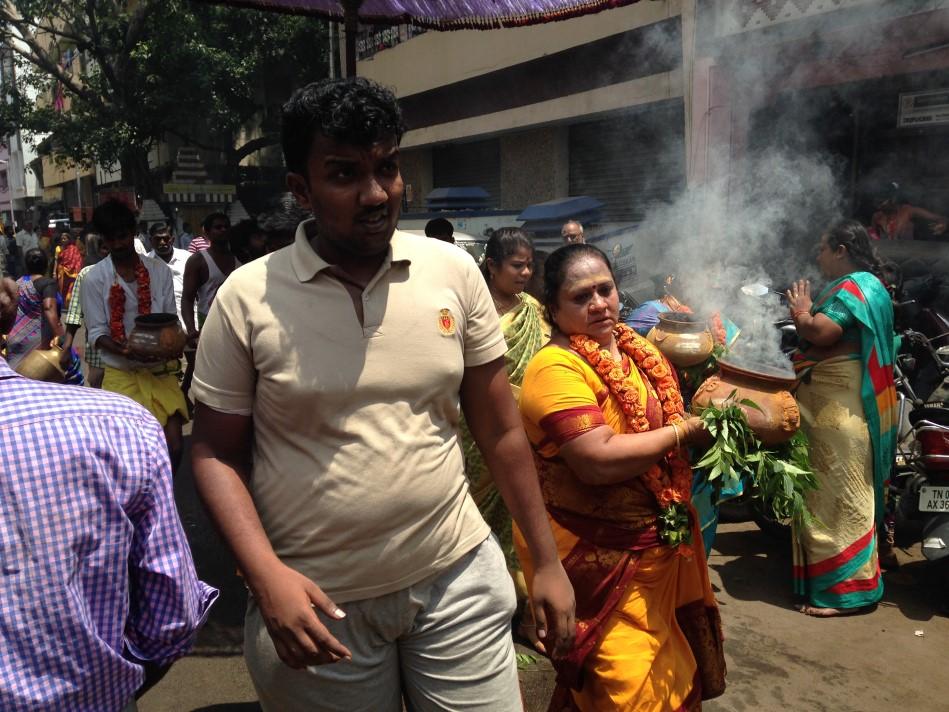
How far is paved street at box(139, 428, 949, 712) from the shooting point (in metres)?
3.36

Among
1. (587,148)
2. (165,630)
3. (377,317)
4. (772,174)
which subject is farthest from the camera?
(587,148)

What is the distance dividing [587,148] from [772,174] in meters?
3.99

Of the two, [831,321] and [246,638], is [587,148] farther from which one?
[246,638]

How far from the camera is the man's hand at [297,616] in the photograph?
1.60 meters

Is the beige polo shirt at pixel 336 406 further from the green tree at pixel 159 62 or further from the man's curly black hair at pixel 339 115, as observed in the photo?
the green tree at pixel 159 62

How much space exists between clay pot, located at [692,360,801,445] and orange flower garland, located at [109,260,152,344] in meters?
3.32

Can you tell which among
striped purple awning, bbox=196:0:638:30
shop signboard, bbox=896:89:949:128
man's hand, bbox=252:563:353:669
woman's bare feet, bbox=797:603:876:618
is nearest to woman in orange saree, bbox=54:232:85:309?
striped purple awning, bbox=196:0:638:30

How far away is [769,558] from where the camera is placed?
486cm

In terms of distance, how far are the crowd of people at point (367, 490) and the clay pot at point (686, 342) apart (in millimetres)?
226

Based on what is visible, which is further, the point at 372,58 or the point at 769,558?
the point at 372,58

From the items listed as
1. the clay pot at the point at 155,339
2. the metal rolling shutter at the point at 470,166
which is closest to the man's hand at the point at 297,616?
the clay pot at the point at 155,339

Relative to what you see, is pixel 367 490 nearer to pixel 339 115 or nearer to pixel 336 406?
pixel 336 406

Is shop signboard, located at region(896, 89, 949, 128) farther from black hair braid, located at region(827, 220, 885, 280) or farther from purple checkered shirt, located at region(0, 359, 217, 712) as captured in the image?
purple checkered shirt, located at region(0, 359, 217, 712)

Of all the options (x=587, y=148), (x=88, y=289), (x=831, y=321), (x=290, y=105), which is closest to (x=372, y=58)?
(x=587, y=148)
